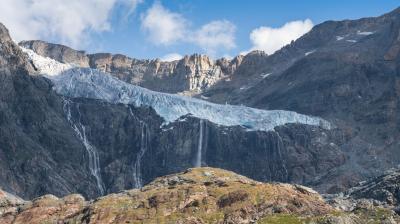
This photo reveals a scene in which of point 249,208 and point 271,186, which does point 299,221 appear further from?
point 271,186

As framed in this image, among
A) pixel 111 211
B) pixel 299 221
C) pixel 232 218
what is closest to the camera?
pixel 299 221

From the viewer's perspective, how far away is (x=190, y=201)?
18825 cm

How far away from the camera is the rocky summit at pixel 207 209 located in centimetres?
17512

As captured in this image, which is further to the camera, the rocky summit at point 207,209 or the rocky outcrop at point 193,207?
the rocky outcrop at point 193,207

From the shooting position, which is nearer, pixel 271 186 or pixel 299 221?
pixel 299 221

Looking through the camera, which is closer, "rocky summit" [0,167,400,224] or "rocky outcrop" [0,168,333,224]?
"rocky summit" [0,167,400,224]

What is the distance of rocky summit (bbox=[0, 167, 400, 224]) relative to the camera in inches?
6895

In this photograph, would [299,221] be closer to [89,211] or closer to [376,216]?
[376,216]

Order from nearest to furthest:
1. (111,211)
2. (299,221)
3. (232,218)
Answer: (299,221)
(232,218)
(111,211)

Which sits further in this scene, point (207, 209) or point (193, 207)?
point (193, 207)

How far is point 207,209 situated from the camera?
182 m

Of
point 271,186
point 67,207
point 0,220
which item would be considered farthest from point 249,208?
point 0,220

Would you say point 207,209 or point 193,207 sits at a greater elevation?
point 193,207

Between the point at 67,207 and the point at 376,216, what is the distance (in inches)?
2900
